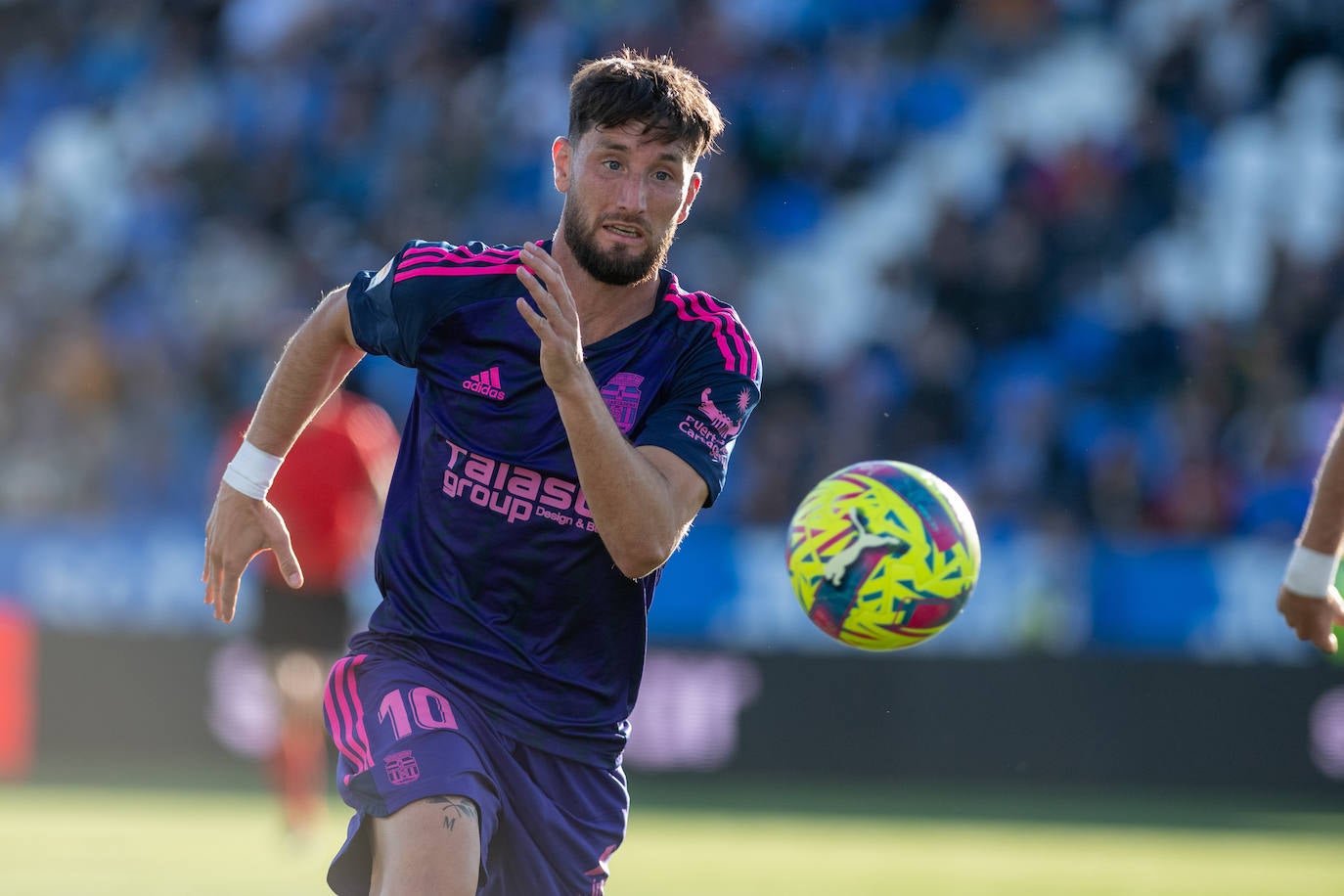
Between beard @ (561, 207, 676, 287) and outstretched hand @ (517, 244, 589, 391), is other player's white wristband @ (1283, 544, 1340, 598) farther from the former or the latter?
outstretched hand @ (517, 244, 589, 391)

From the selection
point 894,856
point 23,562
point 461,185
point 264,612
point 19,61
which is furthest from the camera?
point 19,61

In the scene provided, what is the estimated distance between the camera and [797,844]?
11031 mm

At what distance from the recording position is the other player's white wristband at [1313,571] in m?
5.27

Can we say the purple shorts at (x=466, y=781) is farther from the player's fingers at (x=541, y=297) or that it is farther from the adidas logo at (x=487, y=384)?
the player's fingers at (x=541, y=297)

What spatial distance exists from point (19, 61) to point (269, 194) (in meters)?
5.13

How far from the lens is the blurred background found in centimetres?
1370

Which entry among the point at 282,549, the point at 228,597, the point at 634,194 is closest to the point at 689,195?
the point at 634,194

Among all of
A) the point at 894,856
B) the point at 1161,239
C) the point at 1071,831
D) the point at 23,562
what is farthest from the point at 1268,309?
the point at 23,562

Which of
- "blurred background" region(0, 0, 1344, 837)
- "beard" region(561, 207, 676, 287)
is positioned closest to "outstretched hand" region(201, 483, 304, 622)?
"beard" region(561, 207, 676, 287)

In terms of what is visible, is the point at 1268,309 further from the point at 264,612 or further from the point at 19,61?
the point at 19,61

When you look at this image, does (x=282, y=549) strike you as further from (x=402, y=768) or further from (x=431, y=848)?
(x=431, y=848)

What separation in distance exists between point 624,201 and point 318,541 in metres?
7.15

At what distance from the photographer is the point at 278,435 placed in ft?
17.5

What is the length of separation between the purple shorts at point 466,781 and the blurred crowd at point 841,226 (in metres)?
9.36
